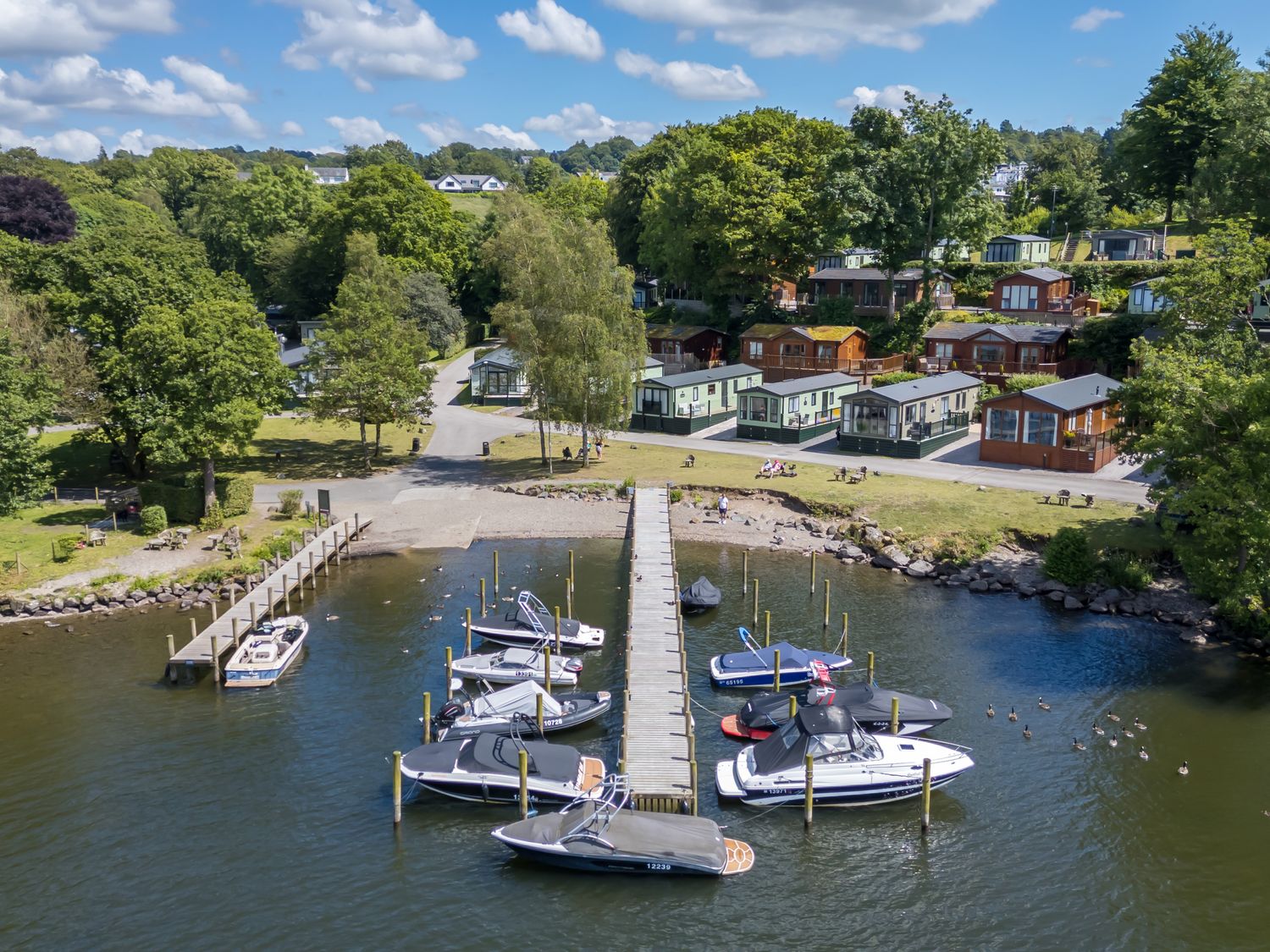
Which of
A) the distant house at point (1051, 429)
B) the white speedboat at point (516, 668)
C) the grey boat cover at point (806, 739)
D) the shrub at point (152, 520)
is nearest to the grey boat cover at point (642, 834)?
the grey boat cover at point (806, 739)

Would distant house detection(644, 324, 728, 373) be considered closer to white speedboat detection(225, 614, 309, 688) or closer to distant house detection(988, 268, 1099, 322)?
distant house detection(988, 268, 1099, 322)

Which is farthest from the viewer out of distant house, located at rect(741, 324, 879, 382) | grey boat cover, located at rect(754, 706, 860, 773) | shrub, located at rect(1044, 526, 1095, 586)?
distant house, located at rect(741, 324, 879, 382)

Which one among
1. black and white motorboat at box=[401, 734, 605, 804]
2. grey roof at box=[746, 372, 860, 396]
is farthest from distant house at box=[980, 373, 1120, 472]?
black and white motorboat at box=[401, 734, 605, 804]

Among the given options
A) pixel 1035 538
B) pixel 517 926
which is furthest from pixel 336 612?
pixel 1035 538

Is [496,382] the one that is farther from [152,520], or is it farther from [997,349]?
[997,349]

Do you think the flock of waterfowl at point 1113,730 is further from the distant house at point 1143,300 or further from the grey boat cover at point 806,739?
the distant house at point 1143,300

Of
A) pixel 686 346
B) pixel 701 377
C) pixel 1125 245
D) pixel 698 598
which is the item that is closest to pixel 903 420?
pixel 701 377
